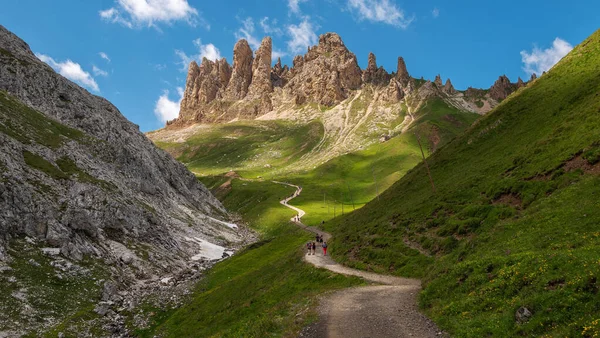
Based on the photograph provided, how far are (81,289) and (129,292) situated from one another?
21.7ft

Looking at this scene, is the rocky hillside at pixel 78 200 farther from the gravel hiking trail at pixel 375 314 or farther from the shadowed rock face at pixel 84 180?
the gravel hiking trail at pixel 375 314

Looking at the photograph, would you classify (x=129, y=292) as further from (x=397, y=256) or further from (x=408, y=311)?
(x=408, y=311)

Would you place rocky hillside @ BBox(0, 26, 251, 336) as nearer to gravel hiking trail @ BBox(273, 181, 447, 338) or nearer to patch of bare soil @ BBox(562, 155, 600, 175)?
gravel hiking trail @ BBox(273, 181, 447, 338)

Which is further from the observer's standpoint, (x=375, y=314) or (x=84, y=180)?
(x=84, y=180)

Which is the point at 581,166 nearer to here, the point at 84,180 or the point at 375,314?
the point at 375,314

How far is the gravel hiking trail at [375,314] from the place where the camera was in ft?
66.1

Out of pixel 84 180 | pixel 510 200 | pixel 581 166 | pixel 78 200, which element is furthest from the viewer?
pixel 84 180

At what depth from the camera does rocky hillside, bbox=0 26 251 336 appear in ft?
157

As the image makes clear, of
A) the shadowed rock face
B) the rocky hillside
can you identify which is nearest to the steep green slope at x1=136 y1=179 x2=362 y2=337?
the rocky hillside

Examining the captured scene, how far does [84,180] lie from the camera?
73812mm

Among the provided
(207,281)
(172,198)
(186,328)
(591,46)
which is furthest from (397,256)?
(172,198)

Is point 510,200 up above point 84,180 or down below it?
below

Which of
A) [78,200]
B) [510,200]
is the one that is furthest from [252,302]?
[78,200]

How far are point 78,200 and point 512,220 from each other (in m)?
71.0
